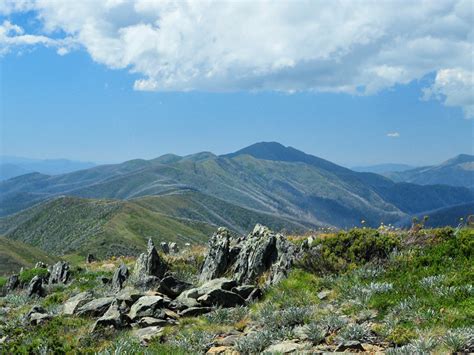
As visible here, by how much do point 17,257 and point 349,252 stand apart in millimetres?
142479

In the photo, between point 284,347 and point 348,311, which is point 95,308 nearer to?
point 284,347

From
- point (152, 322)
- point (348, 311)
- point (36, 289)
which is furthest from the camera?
point (36, 289)

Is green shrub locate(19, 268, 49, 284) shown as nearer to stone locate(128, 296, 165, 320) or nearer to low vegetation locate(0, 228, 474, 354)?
low vegetation locate(0, 228, 474, 354)

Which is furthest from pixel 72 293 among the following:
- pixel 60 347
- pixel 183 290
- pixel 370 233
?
pixel 370 233

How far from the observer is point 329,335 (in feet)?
34.8

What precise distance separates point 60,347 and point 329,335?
707 cm

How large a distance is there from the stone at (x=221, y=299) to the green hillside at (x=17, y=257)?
395ft

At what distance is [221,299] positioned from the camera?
581 inches

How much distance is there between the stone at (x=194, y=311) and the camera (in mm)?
14062

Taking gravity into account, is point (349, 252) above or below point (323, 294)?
above

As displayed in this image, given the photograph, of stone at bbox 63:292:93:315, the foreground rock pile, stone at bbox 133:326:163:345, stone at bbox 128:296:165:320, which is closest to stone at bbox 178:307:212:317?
the foreground rock pile

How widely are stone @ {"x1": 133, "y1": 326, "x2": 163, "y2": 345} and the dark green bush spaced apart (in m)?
6.32

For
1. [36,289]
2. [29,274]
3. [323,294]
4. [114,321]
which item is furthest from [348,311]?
[29,274]

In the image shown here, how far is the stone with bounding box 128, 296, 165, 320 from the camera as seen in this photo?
13.8 m
